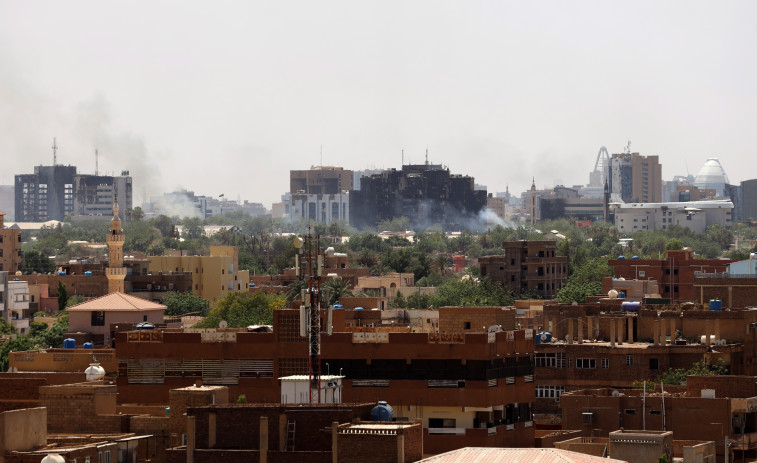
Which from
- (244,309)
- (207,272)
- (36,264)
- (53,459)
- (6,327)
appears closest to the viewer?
(53,459)

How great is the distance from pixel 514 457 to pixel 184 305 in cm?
8486

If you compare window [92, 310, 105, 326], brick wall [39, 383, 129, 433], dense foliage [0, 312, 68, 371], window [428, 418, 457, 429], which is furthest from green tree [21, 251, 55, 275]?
brick wall [39, 383, 129, 433]

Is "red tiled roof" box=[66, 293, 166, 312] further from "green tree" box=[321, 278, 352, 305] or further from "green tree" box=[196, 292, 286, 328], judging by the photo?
"green tree" box=[321, 278, 352, 305]

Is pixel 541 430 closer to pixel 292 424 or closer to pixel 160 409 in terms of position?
pixel 160 409

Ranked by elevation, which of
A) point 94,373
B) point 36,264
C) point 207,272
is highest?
point 36,264

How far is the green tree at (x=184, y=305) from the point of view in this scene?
117062 mm

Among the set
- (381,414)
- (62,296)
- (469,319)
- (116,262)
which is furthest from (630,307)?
(62,296)

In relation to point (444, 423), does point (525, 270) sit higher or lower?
higher

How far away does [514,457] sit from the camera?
1380 inches

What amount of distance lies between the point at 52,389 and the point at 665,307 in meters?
37.1

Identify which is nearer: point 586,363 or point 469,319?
point 469,319

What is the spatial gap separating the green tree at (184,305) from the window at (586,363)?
49.6 metres

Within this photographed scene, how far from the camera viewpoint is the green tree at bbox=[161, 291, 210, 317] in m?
117

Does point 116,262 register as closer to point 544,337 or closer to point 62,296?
point 62,296
